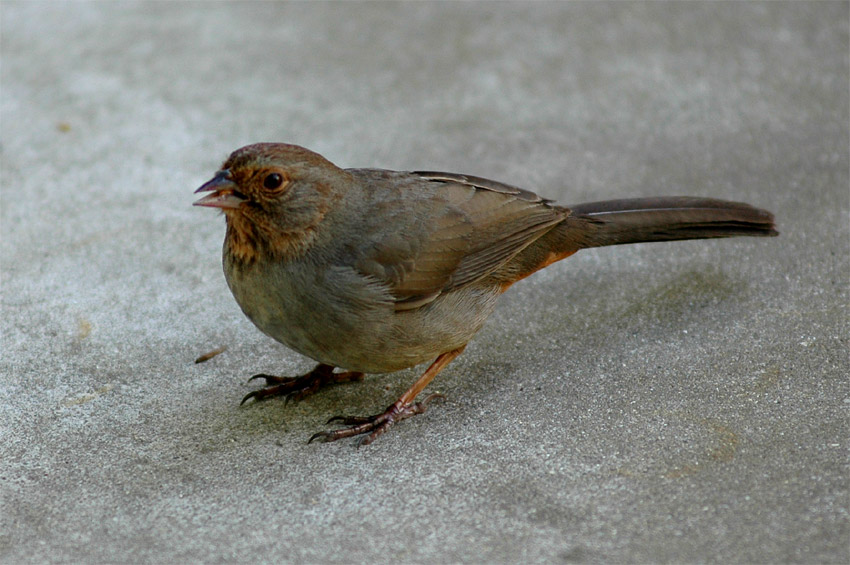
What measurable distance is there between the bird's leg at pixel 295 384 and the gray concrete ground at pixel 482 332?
0.06 metres

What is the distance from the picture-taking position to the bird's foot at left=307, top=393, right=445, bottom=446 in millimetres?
3562

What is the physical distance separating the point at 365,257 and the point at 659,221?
1407 millimetres

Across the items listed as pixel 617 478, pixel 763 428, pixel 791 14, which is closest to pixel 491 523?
pixel 617 478

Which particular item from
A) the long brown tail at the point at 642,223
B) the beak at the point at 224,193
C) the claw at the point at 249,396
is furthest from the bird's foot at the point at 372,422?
the beak at the point at 224,193

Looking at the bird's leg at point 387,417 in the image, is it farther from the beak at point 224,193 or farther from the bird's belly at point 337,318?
the beak at point 224,193

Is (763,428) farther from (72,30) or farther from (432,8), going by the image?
(72,30)

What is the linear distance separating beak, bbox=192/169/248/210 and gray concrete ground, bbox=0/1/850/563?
0.85 m

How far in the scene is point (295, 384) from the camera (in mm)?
3918

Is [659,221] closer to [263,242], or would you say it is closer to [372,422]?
[372,422]

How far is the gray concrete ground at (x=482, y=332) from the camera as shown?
3.05 metres

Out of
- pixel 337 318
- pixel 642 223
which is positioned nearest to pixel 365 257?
pixel 337 318

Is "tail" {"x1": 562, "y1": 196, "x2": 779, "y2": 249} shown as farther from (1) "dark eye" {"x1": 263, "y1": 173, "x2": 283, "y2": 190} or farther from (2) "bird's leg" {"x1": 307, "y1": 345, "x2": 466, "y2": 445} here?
(1) "dark eye" {"x1": 263, "y1": 173, "x2": 283, "y2": 190}

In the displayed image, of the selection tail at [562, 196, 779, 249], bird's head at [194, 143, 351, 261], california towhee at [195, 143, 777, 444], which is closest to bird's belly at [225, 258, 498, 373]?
california towhee at [195, 143, 777, 444]

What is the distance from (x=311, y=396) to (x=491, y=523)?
3.92 ft
